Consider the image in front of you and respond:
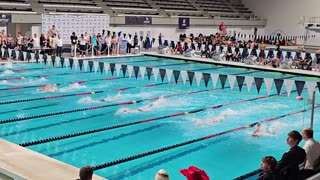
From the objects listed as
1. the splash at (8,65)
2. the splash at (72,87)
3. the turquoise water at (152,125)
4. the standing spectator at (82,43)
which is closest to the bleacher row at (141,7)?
the standing spectator at (82,43)

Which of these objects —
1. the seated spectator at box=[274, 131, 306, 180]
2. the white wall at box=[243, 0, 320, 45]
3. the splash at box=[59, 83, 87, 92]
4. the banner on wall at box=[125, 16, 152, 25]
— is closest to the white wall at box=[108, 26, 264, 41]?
the banner on wall at box=[125, 16, 152, 25]

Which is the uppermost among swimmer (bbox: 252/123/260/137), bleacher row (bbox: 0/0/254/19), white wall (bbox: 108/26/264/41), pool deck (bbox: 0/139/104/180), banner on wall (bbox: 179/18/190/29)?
bleacher row (bbox: 0/0/254/19)

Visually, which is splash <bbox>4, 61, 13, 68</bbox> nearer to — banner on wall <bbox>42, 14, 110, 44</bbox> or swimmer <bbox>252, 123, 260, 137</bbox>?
banner on wall <bbox>42, 14, 110, 44</bbox>

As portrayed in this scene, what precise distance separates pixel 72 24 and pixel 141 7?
26.4ft

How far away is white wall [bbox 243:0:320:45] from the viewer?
31.6 meters

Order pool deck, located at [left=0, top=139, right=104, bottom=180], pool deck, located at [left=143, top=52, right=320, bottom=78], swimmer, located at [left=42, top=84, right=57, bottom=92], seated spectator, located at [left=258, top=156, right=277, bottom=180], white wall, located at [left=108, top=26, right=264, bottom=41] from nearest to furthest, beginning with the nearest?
seated spectator, located at [left=258, top=156, right=277, bottom=180] < pool deck, located at [left=0, top=139, right=104, bottom=180] < swimmer, located at [left=42, top=84, right=57, bottom=92] < pool deck, located at [left=143, top=52, right=320, bottom=78] < white wall, located at [left=108, top=26, right=264, bottom=41]

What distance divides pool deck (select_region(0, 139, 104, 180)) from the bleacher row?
1584cm

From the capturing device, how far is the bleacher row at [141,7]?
20625 millimetres

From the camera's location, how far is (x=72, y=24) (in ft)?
64.3

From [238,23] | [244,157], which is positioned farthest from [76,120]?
[238,23]

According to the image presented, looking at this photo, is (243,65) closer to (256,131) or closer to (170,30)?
(256,131)

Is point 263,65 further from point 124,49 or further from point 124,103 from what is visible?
point 124,103

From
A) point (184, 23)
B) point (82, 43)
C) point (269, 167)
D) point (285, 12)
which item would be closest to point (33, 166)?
point (269, 167)

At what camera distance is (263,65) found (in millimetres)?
16656
